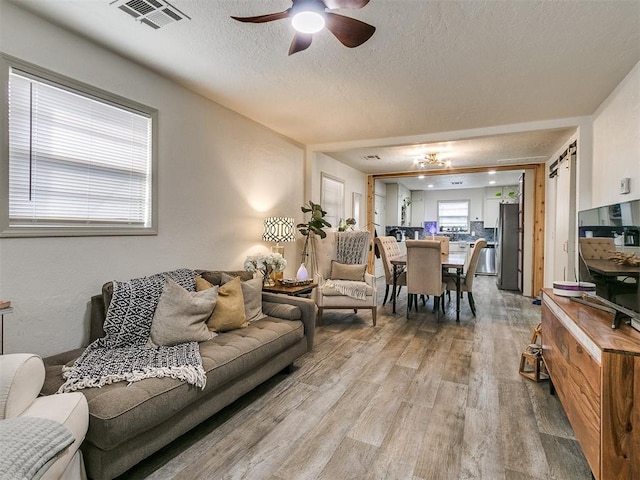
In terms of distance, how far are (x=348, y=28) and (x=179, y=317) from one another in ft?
6.63

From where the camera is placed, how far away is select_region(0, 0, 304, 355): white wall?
194 centimetres

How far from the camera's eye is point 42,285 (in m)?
2.01

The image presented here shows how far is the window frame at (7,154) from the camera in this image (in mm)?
1837

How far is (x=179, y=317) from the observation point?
2.14m

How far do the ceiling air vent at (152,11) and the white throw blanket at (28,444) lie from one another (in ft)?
6.95

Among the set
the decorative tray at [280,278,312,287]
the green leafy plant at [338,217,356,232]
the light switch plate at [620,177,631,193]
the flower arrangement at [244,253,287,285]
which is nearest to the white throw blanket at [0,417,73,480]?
the flower arrangement at [244,253,287,285]

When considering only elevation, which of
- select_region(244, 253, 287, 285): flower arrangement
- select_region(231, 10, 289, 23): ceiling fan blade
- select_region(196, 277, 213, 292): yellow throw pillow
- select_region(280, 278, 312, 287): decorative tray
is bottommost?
select_region(280, 278, 312, 287): decorative tray

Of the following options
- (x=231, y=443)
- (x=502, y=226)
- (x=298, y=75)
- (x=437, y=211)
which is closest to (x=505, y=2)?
(x=298, y=75)

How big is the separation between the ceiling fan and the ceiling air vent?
0.58 m

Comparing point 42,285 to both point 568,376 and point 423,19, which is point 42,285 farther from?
point 568,376

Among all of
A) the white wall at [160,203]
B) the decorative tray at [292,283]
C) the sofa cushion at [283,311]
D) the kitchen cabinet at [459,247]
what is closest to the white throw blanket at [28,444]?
the white wall at [160,203]

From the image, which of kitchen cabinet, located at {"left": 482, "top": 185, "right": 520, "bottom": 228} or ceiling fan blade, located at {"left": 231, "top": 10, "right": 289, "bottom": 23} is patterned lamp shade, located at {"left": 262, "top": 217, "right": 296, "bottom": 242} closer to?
ceiling fan blade, located at {"left": 231, "top": 10, "right": 289, "bottom": 23}

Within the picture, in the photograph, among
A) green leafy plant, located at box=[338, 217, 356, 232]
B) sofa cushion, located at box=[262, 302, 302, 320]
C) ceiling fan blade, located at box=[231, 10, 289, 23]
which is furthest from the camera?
green leafy plant, located at box=[338, 217, 356, 232]

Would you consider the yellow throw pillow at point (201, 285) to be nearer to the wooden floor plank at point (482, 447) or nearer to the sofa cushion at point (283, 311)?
the sofa cushion at point (283, 311)
